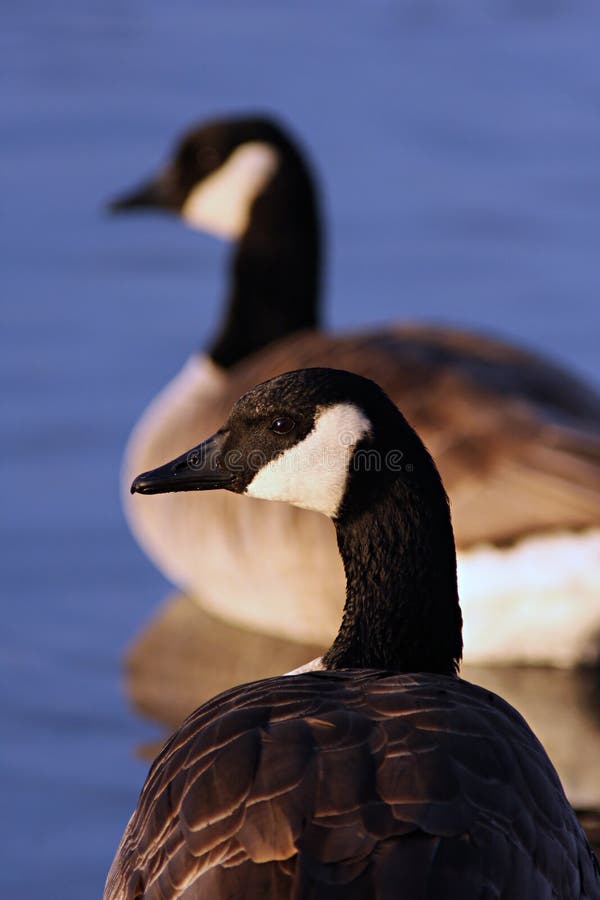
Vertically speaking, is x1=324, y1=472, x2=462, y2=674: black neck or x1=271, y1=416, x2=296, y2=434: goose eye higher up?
x1=271, y1=416, x2=296, y2=434: goose eye

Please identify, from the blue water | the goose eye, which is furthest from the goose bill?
the goose eye

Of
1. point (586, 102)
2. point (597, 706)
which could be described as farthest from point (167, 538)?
point (586, 102)

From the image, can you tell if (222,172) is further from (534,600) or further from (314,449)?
(314,449)

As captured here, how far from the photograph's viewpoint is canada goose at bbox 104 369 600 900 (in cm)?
241

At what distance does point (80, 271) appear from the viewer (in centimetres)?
723

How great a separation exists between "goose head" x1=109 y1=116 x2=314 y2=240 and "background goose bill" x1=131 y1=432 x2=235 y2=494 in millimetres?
3062

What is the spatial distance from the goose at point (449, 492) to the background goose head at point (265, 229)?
0.04ft

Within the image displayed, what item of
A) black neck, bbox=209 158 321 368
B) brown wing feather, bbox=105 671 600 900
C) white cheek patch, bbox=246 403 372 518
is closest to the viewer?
brown wing feather, bbox=105 671 600 900

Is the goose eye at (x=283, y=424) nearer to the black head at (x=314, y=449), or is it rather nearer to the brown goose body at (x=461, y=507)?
the black head at (x=314, y=449)

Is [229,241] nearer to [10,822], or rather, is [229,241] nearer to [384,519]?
[10,822]

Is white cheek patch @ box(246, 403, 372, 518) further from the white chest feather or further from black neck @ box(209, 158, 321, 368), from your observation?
black neck @ box(209, 158, 321, 368)

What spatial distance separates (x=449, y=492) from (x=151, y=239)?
3351 millimetres

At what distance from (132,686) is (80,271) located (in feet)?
9.53

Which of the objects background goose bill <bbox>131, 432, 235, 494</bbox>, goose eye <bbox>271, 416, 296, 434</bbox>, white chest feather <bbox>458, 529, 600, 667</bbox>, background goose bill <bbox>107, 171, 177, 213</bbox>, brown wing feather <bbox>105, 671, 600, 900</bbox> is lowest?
white chest feather <bbox>458, 529, 600, 667</bbox>
